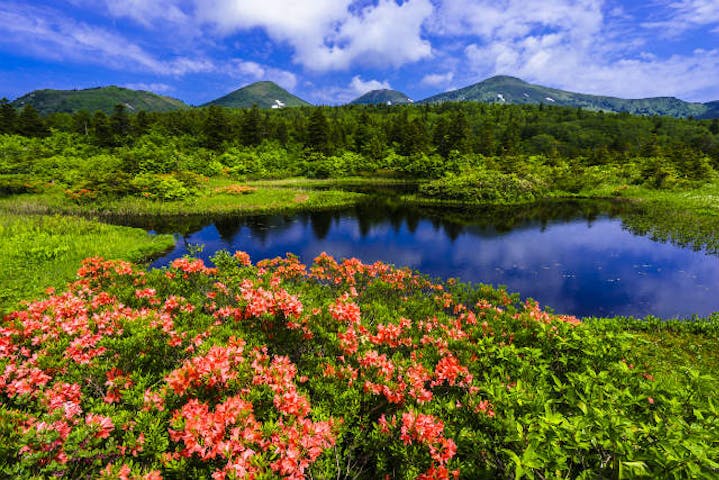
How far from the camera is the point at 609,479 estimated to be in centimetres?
299

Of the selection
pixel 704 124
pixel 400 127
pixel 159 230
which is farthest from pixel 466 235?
pixel 704 124

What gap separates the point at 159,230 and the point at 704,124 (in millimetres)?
155024

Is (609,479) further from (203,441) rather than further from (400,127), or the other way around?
(400,127)

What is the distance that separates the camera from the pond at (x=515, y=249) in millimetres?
14805

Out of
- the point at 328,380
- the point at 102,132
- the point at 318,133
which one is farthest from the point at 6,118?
the point at 328,380

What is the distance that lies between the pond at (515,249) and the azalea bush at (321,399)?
5.78m

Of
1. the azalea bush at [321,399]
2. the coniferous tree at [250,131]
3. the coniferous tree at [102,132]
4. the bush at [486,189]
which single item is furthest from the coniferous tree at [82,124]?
the azalea bush at [321,399]

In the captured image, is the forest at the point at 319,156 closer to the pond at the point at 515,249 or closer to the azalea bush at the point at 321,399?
the pond at the point at 515,249

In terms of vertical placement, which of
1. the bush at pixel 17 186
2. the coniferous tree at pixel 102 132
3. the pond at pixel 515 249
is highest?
the coniferous tree at pixel 102 132

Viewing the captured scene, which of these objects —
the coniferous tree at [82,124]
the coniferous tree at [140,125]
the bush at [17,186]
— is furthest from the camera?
the coniferous tree at [82,124]

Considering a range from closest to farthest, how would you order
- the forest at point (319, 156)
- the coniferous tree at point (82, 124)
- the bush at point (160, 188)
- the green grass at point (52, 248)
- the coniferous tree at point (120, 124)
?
the green grass at point (52, 248)
the bush at point (160, 188)
the forest at point (319, 156)
the coniferous tree at point (120, 124)
the coniferous tree at point (82, 124)

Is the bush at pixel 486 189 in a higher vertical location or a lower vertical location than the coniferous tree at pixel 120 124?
lower

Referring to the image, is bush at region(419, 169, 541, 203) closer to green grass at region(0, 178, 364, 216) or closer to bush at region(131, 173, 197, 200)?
green grass at region(0, 178, 364, 216)

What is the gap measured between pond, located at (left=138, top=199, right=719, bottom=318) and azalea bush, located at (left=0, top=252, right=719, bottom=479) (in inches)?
228
